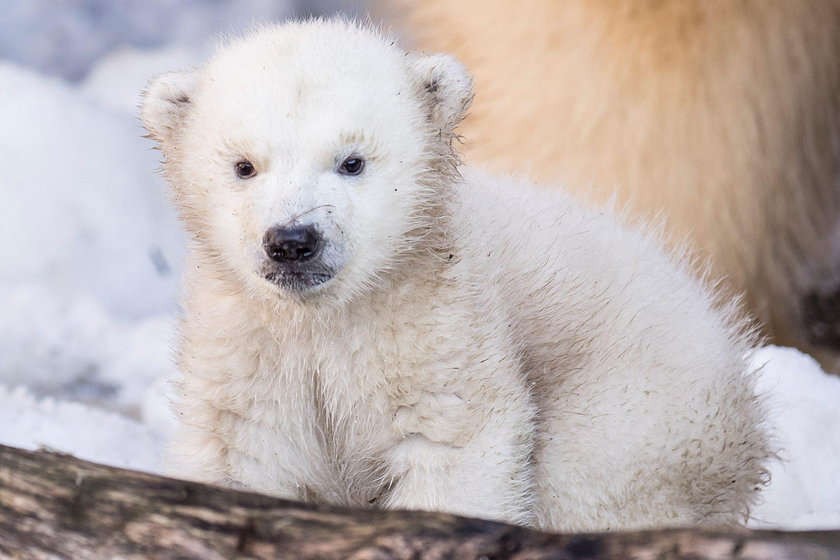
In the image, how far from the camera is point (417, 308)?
4.55ft

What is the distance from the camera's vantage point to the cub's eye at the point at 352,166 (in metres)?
1.33

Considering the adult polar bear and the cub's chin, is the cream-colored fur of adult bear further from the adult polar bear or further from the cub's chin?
the cub's chin

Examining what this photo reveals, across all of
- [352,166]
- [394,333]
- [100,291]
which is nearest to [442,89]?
[352,166]

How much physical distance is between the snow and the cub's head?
81cm

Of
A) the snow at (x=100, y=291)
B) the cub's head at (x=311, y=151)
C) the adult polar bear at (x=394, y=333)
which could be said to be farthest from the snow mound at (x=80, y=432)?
the cub's head at (x=311, y=151)

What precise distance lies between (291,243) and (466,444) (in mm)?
323

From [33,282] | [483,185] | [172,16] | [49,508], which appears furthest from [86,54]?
[49,508]

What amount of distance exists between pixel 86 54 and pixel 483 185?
1709 millimetres

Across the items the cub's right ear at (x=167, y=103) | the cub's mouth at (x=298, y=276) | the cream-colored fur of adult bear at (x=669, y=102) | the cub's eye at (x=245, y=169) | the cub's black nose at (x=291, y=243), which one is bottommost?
the cub's mouth at (x=298, y=276)

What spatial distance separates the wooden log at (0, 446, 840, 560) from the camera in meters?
1.03

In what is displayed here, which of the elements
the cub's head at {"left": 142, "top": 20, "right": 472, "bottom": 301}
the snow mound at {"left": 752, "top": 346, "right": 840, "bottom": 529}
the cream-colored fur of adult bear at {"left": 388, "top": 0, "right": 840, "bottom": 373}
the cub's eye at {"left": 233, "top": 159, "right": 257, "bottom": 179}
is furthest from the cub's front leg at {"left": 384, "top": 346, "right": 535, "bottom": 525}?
the cream-colored fur of adult bear at {"left": 388, "top": 0, "right": 840, "bottom": 373}

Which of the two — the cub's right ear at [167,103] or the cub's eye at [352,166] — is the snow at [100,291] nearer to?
the cub's right ear at [167,103]

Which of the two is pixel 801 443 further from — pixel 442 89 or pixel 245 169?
pixel 245 169

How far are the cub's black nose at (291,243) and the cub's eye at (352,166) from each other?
0.35ft
